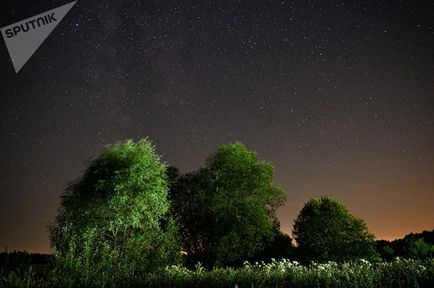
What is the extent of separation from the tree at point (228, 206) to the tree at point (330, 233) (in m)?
3.36

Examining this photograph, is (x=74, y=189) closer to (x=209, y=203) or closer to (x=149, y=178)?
(x=149, y=178)

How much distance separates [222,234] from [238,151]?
7890 mm

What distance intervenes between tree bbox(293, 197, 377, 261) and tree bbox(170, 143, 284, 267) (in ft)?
11.0

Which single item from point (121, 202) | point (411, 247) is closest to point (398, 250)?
point (411, 247)

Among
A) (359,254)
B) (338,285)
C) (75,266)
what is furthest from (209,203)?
(338,285)

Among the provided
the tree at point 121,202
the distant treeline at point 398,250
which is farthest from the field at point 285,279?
the tree at point 121,202

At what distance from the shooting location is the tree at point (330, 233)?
104ft

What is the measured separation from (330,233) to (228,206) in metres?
8.97

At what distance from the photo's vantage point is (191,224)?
4166 cm

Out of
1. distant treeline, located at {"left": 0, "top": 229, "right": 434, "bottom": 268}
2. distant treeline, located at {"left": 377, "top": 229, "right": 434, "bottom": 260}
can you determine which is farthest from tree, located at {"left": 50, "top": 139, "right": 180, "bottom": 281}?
distant treeline, located at {"left": 377, "top": 229, "right": 434, "bottom": 260}

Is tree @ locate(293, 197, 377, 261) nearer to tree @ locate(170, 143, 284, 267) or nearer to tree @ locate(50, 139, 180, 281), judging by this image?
tree @ locate(170, 143, 284, 267)

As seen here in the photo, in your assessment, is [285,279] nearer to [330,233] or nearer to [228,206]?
[330,233]

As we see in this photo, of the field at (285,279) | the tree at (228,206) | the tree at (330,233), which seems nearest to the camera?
the field at (285,279)

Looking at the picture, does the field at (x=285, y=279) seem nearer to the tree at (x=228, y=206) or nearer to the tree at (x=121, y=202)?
the tree at (x=121, y=202)
